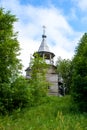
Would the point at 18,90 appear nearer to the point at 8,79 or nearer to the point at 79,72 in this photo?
the point at 8,79

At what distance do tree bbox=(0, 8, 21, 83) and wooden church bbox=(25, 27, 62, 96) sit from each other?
2889 centimetres

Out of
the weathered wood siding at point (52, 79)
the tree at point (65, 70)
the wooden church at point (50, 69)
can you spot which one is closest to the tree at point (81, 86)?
the wooden church at point (50, 69)

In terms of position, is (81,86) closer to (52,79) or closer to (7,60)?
(7,60)

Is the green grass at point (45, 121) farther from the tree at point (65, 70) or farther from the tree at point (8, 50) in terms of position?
the tree at point (65, 70)

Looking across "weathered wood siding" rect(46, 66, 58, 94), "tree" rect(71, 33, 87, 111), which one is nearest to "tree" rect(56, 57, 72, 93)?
"weathered wood siding" rect(46, 66, 58, 94)

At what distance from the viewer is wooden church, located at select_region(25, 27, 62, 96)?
53062 mm

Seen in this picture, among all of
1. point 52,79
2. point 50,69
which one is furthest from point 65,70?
point 52,79

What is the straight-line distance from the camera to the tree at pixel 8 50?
20609 mm

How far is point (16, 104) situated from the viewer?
1988cm

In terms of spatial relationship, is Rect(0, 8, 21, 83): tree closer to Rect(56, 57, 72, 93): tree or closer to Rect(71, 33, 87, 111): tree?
Rect(71, 33, 87, 111): tree

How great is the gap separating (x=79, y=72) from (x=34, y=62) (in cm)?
1851

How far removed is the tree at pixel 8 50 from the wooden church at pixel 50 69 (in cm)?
2889

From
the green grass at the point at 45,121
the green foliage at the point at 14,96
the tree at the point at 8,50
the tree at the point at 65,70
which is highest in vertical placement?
the tree at the point at 65,70

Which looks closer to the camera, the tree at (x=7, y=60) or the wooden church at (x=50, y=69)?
the tree at (x=7, y=60)
